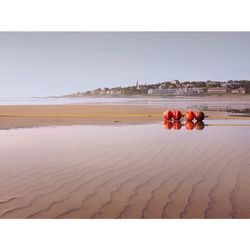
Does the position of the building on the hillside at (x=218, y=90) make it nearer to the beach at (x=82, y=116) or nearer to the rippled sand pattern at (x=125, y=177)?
the beach at (x=82, y=116)

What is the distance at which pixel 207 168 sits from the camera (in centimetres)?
414

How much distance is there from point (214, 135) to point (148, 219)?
4.33 m

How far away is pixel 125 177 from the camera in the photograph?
3762 mm

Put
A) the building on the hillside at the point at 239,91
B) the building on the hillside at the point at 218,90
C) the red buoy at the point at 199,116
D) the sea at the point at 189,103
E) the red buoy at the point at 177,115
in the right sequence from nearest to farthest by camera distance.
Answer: the red buoy at the point at 199,116 → the red buoy at the point at 177,115 → the sea at the point at 189,103 → the building on the hillside at the point at 239,91 → the building on the hillside at the point at 218,90

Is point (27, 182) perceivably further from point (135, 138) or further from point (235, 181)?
point (135, 138)

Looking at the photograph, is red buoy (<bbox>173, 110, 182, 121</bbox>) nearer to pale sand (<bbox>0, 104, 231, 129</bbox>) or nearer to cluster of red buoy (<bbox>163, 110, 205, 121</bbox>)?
cluster of red buoy (<bbox>163, 110, 205, 121</bbox>)

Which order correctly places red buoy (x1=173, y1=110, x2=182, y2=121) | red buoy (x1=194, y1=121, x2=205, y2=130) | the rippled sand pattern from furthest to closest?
red buoy (x1=173, y1=110, x2=182, y2=121) → red buoy (x1=194, y1=121, x2=205, y2=130) → the rippled sand pattern

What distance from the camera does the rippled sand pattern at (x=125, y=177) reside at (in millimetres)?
2852

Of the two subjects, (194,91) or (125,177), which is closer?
(125,177)

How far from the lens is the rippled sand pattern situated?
285cm

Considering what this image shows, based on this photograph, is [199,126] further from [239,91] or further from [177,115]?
[239,91]

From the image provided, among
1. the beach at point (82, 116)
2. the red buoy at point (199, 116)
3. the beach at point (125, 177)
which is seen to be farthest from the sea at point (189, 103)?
the beach at point (125, 177)

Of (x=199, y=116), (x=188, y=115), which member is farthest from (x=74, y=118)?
(x=199, y=116)

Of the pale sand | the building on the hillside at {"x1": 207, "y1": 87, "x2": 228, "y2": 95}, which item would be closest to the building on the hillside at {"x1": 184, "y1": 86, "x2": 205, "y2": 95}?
the building on the hillside at {"x1": 207, "y1": 87, "x2": 228, "y2": 95}
